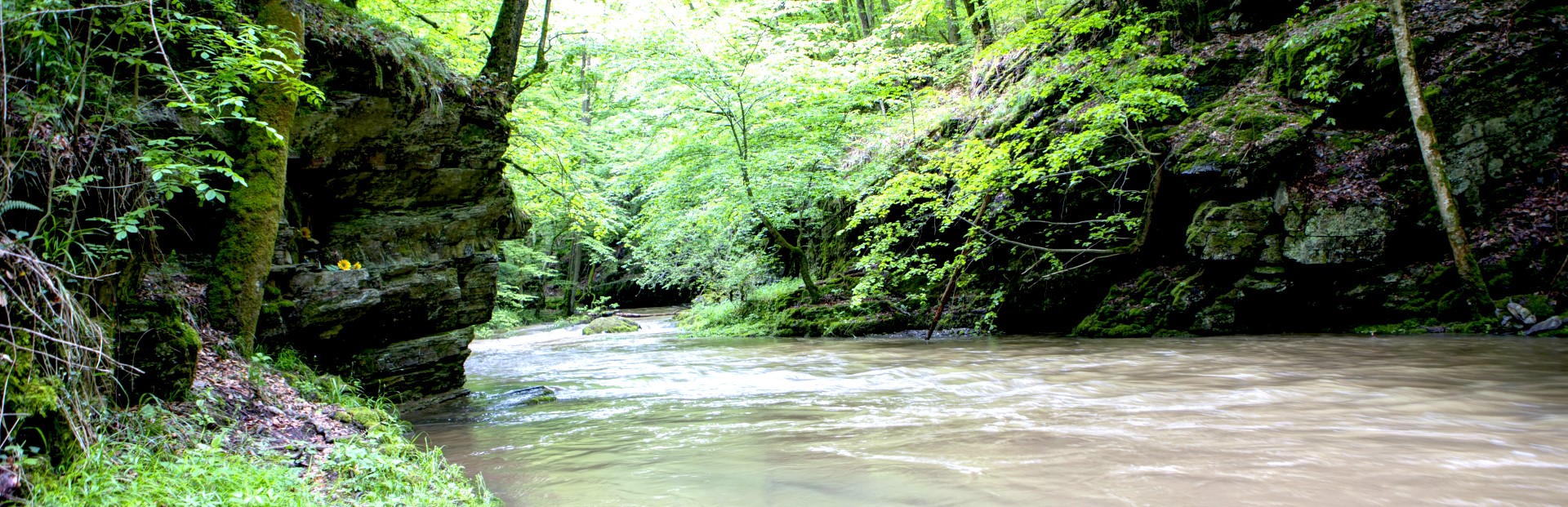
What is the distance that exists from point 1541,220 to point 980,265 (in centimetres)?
779

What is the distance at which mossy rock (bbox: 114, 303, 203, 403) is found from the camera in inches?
147

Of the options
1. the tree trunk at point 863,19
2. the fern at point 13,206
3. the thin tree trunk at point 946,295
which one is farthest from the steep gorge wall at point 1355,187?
the fern at point 13,206

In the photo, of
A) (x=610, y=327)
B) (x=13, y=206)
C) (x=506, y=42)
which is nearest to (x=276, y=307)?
(x=13, y=206)

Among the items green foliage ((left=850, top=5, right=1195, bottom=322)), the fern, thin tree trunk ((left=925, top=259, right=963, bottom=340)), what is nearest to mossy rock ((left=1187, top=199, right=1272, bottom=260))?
green foliage ((left=850, top=5, right=1195, bottom=322))

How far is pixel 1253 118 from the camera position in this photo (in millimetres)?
10922

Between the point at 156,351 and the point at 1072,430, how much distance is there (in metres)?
5.82

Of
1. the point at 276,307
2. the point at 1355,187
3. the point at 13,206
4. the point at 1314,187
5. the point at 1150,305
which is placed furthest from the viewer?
the point at 1150,305

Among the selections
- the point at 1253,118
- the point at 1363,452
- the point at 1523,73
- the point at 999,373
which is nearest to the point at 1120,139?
the point at 1253,118

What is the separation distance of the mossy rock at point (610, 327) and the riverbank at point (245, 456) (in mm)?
14544

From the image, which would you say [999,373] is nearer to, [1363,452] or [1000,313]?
[1363,452]

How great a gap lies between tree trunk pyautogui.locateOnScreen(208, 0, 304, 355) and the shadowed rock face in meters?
1.04

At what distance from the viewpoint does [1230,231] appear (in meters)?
10.6

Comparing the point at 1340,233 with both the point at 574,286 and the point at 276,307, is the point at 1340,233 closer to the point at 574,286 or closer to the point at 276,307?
the point at 276,307

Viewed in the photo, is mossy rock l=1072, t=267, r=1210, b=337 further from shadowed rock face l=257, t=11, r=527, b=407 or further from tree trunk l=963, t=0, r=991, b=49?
shadowed rock face l=257, t=11, r=527, b=407
